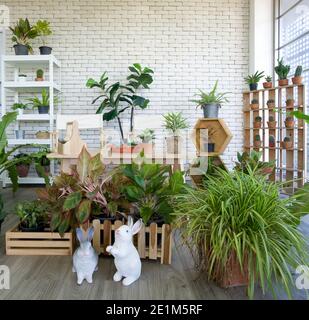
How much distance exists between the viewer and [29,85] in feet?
16.5

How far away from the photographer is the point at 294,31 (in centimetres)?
518

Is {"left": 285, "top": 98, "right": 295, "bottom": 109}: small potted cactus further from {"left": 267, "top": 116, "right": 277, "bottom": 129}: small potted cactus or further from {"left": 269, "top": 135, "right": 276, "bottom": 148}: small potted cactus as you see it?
{"left": 269, "top": 135, "right": 276, "bottom": 148}: small potted cactus

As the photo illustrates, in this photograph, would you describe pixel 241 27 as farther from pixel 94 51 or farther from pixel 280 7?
pixel 94 51

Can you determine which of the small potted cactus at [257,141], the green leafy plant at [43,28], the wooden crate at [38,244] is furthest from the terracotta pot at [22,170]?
the small potted cactus at [257,141]

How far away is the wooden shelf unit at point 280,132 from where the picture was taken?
4477 mm

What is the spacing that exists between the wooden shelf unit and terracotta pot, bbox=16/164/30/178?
355 cm

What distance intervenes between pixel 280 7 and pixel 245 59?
3.19ft

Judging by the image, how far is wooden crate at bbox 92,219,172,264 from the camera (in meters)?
2.00

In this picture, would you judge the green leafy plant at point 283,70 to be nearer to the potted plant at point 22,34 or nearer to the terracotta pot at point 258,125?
the terracotta pot at point 258,125

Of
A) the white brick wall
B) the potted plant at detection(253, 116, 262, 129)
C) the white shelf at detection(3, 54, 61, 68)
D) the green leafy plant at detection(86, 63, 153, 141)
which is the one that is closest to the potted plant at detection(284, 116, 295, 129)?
the potted plant at detection(253, 116, 262, 129)

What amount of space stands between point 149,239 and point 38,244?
2.48 feet

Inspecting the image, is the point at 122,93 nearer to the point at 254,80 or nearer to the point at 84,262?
the point at 254,80

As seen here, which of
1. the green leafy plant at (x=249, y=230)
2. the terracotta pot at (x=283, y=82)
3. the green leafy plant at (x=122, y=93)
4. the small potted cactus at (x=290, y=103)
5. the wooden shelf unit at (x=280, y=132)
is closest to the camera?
the green leafy plant at (x=249, y=230)

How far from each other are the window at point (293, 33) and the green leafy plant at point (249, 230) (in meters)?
3.71
